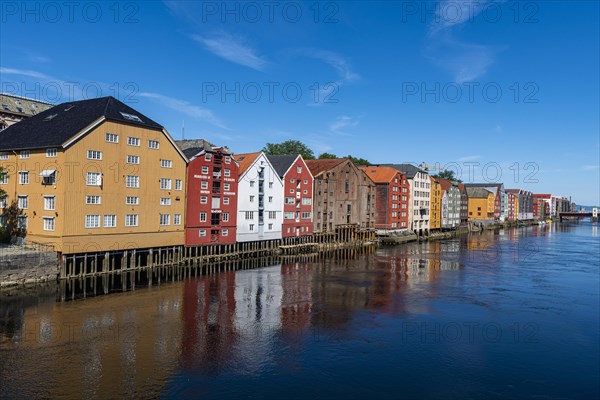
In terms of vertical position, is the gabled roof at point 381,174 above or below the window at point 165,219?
above

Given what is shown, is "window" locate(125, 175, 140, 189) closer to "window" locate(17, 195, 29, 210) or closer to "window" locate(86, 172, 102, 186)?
"window" locate(86, 172, 102, 186)

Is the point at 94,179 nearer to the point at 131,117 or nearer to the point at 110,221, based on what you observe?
the point at 110,221

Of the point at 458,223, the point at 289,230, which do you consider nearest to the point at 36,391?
the point at 289,230

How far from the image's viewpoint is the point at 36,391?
62.2 ft

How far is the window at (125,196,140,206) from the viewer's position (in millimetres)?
46125

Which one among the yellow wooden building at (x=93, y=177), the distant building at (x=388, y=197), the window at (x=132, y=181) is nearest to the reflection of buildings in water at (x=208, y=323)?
the yellow wooden building at (x=93, y=177)

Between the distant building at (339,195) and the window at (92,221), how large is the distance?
40.5 metres

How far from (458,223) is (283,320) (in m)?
117

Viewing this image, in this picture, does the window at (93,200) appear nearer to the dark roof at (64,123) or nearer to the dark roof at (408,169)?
the dark roof at (64,123)

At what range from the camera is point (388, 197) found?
9500 cm

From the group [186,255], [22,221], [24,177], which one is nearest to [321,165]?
[186,255]

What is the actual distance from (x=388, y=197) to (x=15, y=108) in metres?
70.5

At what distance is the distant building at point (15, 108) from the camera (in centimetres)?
6597

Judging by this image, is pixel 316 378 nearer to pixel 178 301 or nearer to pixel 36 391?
pixel 36 391
